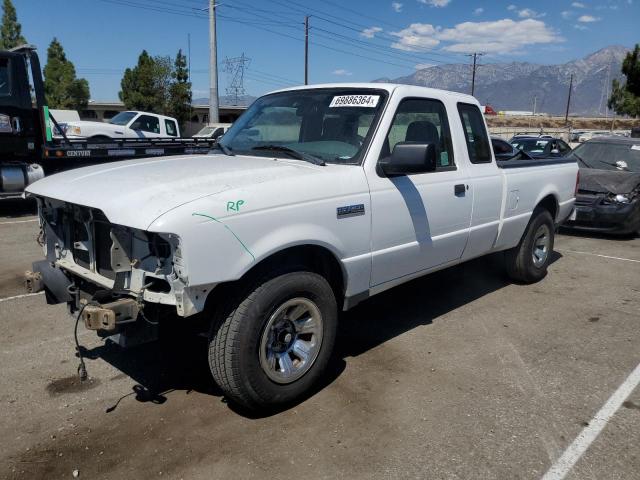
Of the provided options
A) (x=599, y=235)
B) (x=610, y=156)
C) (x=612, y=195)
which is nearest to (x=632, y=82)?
(x=610, y=156)

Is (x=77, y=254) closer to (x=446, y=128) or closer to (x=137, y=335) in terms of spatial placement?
(x=137, y=335)

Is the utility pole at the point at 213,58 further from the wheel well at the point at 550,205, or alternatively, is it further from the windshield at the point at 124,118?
the wheel well at the point at 550,205

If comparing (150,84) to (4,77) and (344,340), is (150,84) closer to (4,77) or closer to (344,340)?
(4,77)

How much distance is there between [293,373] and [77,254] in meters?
1.61

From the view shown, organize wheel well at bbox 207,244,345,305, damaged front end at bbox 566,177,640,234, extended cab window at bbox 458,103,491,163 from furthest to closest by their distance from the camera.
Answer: damaged front end at bbox 566,177,640,234 → extended cab window at bbox 458,103,491,163 → wheel well at bbox 207,244,345,305

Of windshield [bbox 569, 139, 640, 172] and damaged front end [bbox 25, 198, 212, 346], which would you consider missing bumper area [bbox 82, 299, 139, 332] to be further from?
windshield [bbox 569, 139, 640, 172]

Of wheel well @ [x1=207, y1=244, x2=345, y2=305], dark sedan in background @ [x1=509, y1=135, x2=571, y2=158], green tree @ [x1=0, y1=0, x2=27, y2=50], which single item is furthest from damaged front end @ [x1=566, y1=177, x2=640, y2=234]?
green tree @ [x1=0, y1=0, x2=27, y2=50]

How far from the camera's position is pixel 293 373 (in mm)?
3496

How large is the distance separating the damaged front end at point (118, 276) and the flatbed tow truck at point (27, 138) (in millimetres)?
6791

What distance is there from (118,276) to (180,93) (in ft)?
144

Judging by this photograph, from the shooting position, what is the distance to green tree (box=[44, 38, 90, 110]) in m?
44.4

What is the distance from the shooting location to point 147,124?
720 inches

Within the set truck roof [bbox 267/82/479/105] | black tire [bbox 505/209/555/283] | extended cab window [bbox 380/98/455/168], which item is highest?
truck roof [bbox 267/82/479/105]

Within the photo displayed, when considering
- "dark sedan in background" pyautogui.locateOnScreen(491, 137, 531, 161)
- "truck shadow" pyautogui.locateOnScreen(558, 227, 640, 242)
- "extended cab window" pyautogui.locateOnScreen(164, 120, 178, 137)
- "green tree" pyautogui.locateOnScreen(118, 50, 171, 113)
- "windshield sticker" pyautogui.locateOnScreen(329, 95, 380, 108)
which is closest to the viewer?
"windshield sticker" pyautogui.locateOnScreen(329, 95, 380, 108)
